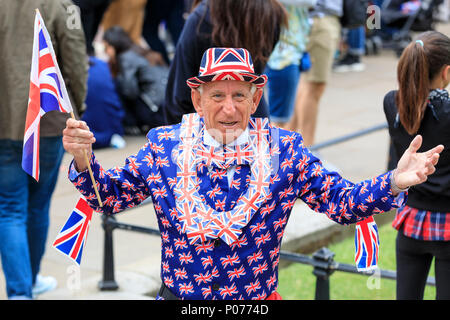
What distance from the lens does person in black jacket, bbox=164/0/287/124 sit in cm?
374

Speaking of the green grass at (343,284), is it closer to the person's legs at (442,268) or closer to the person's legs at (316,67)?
the person's legs at (442,268)

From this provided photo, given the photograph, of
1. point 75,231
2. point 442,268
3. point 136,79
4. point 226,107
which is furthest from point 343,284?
point 136,79

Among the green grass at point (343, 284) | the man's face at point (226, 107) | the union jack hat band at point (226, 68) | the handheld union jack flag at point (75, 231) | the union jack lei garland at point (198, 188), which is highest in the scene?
the union jack hat band at point (226, 68)

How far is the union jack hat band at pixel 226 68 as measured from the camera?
8.45 ft

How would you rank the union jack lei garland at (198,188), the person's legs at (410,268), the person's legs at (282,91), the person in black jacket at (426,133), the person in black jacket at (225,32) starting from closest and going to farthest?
the union jack lei garland at (198,188)
the person in black jacket at (426,133)
the person's legs at (410,268)
the person in black jacket at (225,32)
the person's legs at (282,91)

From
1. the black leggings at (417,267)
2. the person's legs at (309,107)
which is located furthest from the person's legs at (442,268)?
the person's legs at (309,107)

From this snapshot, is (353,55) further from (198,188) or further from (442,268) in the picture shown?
(198,188)

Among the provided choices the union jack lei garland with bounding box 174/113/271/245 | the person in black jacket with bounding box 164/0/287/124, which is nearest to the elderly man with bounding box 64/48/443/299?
the union jack lei garland with bounding box 174/113/271/245

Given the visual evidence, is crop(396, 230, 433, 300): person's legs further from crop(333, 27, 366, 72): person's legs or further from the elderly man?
crop(333, 27, 366, 72): person's legs

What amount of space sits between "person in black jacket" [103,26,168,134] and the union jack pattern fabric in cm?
484

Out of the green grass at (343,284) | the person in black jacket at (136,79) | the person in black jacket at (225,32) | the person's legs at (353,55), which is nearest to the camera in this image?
the person in black jacket at (225,32)

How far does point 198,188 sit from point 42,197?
2003 mm

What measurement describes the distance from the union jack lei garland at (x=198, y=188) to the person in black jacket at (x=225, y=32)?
1.18m

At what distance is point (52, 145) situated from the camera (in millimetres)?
4121
